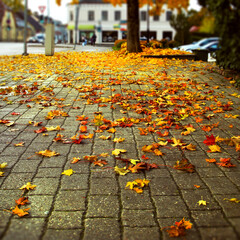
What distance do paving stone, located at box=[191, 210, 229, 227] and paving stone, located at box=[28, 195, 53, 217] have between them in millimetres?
1228

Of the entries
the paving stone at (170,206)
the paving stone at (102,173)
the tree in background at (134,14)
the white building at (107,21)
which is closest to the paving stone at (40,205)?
the paving stone at (102,173)

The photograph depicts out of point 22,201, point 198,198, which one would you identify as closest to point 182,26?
point 198,198

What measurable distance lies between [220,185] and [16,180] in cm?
202

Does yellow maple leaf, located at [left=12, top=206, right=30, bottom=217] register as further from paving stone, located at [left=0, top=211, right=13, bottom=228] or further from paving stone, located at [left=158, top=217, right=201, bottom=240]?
paving stone, located at [left=158, top=217, right=201, bottom=240]

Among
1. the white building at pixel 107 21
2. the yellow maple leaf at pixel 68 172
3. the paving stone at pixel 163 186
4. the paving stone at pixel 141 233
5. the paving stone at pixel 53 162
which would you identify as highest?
the white building at pixel 107 21

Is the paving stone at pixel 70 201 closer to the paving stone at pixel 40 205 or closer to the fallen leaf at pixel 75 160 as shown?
the paving stone at pixel 40 205

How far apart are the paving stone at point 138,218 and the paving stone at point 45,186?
760mm

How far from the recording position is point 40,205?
2834 millimetres

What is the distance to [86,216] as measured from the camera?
2.70m

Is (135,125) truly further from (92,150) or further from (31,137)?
(31,137)

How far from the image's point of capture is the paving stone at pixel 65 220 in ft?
8.39

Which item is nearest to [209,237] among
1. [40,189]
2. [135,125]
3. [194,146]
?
[40,189]

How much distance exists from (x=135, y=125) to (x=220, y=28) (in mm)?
2402

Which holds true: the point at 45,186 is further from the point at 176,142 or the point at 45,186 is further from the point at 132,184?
the point at 176,142
